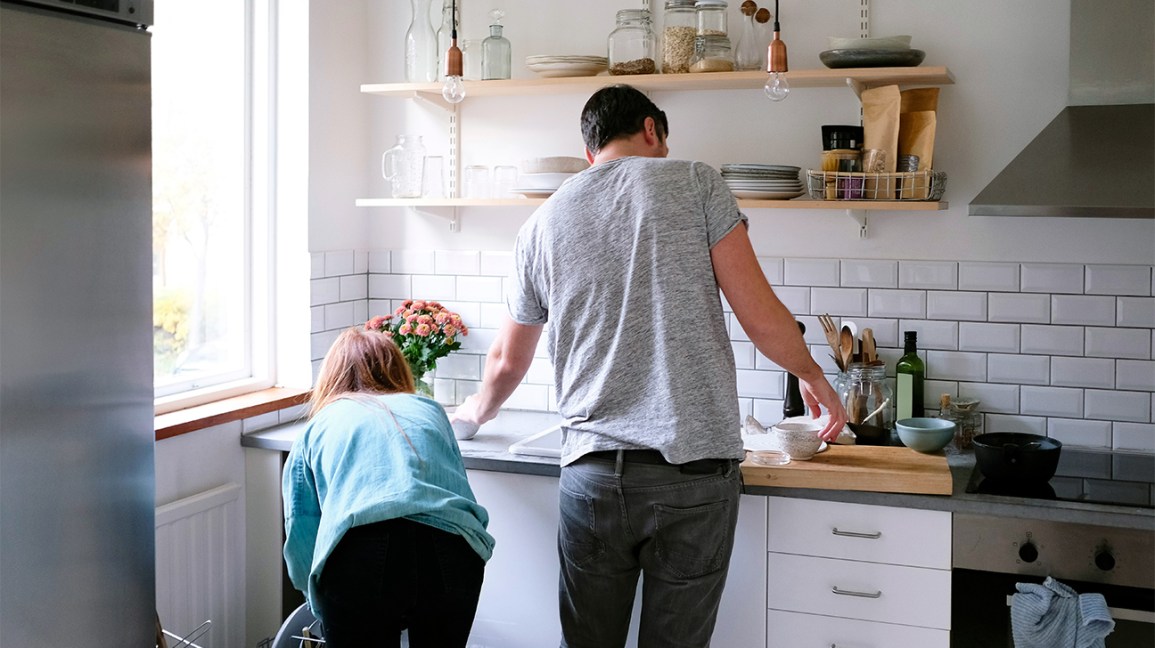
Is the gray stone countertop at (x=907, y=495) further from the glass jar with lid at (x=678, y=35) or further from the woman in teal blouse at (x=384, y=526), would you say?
the glass jar with lid at (x=678, y=35)

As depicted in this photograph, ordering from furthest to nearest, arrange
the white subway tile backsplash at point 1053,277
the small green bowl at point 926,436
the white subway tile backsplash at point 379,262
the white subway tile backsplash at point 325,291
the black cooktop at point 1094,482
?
1. the white subway tile backsplash at point 379,262
2. the white subway tile backsplash at point 325,291
3. the white subway tile backsplash at point 1053,277
4. the small green bowl at point 926,436
5. the black cooktop at point 1094,482

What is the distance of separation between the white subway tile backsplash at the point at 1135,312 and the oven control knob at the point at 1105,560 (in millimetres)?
795

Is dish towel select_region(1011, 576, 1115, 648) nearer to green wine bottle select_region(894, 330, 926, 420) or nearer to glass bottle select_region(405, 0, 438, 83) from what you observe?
green wine bottle select_region(894, 330, 926, 420)

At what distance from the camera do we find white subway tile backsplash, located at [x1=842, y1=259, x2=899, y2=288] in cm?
320

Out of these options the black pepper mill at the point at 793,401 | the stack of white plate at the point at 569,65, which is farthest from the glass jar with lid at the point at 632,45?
the black pepper mill at the point at 793,401

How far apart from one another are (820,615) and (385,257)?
1923mm

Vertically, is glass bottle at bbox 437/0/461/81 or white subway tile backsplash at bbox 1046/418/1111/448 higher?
glass bottle at bbox 437/0/461/81

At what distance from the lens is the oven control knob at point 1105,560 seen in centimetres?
246

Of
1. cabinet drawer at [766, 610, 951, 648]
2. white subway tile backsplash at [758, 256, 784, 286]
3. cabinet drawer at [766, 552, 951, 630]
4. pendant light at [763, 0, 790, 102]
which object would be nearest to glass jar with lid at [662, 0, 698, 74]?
pendant light at [763, 0, 790, 102]

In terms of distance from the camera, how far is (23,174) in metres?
1.84

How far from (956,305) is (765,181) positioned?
2.21ft

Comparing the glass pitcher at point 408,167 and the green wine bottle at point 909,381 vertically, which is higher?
the glass pitcher at point 408,167

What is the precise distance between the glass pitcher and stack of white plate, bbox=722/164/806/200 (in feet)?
3.42

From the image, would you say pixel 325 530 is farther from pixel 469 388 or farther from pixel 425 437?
pixel 469 388
